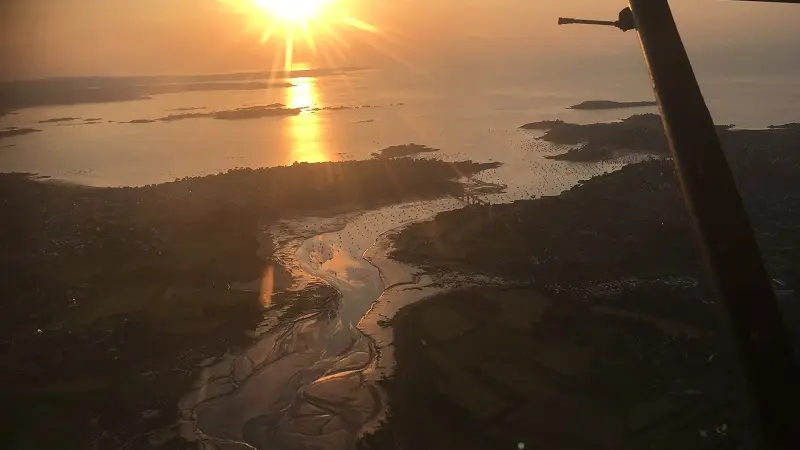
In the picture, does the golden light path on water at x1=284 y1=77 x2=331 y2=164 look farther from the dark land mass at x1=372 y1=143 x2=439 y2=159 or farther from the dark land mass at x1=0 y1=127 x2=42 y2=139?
the dark land mass at x1=0 y1=127 x2=42 y2=139

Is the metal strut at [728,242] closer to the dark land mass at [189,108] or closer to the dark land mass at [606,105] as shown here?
the dark land mass at [606,105]

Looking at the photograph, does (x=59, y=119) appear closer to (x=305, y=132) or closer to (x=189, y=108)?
(x=189, y=108)

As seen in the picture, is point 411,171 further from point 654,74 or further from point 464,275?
point 654,74

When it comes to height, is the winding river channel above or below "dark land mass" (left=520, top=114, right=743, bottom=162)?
below

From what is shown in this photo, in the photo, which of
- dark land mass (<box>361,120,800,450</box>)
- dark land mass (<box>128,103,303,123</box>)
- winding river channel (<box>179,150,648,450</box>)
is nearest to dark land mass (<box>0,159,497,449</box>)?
winding river channel (<box>179,150,648,450</box>)

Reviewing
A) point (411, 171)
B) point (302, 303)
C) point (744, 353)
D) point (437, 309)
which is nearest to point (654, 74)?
point (744, 353)

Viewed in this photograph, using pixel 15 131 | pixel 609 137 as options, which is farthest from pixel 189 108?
pixel 609 137

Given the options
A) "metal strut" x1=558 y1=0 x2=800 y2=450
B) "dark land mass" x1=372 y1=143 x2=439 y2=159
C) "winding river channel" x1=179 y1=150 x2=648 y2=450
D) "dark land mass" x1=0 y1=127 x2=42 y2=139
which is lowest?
"winding river channel" x1=179 y1=150 x2=648 y2=450

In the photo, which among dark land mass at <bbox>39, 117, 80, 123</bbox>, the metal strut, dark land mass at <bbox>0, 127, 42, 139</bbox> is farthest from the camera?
dark land mass at <bbox>39, 117, 80, 123</bbox>
